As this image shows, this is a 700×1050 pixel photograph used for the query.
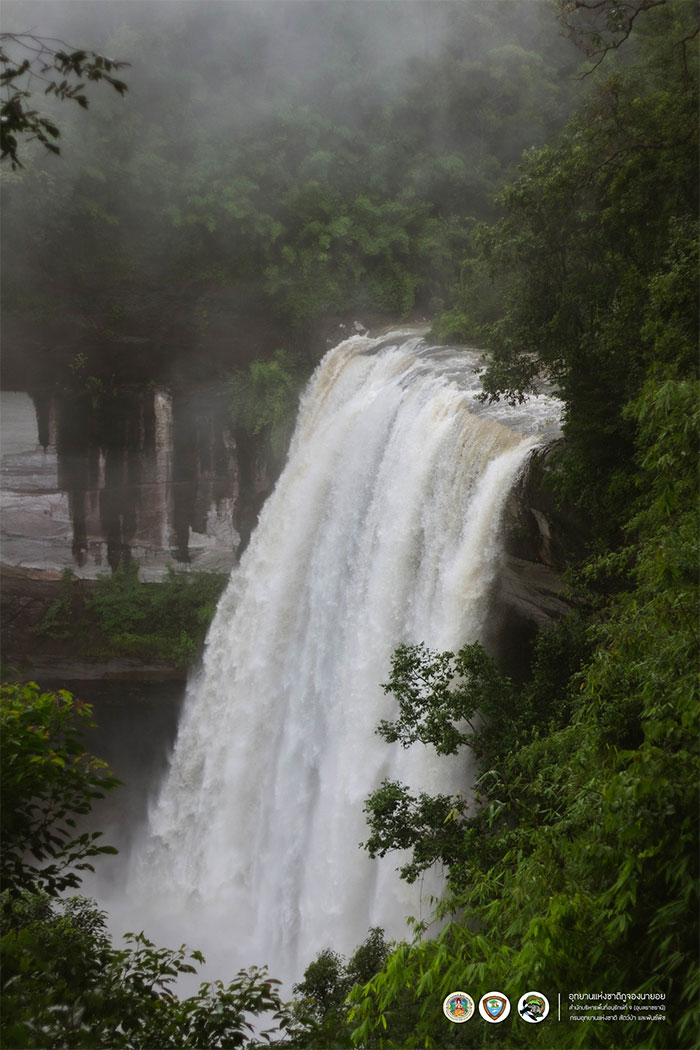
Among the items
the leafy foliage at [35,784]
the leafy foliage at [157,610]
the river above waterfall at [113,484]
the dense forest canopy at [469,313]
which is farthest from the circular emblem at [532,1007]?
the river above waterfall at [113,484]

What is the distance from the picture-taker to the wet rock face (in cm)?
892

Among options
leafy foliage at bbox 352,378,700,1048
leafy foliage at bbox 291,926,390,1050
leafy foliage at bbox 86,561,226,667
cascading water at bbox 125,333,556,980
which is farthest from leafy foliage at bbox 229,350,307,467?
leafy foliage at bbox 352,378,700,1048

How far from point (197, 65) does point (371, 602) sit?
688 inches

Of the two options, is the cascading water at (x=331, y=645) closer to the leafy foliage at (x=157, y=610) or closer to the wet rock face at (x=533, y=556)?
the wet rock face at (x=533, y=556)

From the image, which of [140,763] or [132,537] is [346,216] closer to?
[132,537]

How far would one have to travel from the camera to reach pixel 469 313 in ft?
55.2

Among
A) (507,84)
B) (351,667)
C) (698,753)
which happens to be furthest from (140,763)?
(507,84)

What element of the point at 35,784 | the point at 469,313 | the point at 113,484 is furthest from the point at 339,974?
the point at 113,484

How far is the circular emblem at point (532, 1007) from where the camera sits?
3.74 metres

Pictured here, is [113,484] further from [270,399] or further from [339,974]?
[339,974]

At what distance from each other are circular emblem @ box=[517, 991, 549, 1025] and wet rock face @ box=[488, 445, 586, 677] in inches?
207

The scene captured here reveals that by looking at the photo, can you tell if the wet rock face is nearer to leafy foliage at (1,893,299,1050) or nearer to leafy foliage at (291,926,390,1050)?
leafy foliage at (291,926,390,1050)

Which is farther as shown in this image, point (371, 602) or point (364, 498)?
point (364, 498)

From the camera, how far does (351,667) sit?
11523mm
